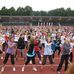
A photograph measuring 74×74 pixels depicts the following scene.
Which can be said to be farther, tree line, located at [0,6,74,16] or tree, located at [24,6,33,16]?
tree, located at [24,6,33,16]

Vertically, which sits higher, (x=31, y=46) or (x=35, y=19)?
(x=31, y=46)

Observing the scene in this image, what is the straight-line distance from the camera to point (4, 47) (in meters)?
21.9

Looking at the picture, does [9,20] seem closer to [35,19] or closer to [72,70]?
[35,19]

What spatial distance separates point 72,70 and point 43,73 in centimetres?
1170

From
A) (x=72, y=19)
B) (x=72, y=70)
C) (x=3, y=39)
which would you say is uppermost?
(x=72, y=70)

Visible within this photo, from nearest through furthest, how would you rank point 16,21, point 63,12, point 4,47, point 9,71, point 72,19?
point 9,71
point 4,47
point 16,21
point 72,19
point 63,12

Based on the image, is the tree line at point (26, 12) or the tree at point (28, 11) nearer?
the tree line at point (26, 12)

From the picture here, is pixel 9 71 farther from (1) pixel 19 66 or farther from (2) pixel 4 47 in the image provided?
(2) pixel 4 47

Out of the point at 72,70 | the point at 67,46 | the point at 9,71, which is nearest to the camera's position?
the point at 72,70

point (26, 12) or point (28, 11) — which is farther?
point (28, 11)

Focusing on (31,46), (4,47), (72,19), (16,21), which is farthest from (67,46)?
(72,19)

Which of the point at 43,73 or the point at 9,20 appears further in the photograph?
the point at 9,20

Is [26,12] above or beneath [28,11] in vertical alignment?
beneath

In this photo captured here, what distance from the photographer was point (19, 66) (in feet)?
58.7
